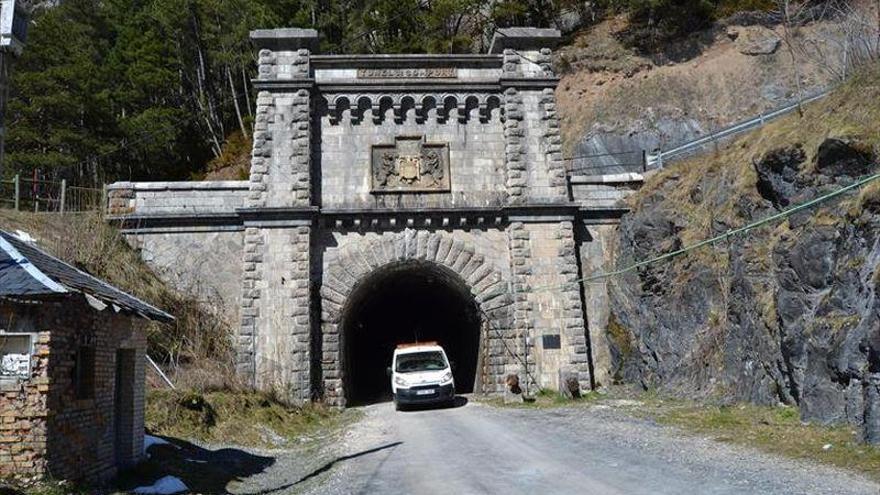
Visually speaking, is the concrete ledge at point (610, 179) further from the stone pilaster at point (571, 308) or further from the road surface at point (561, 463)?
the road surface at point (561, 463)

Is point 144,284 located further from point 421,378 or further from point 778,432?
point 778,432

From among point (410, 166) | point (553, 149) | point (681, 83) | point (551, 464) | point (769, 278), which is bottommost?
point (551, 464)

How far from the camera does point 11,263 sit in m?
8.53

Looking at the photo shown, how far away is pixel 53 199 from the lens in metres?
22.3

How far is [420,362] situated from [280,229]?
553 cm

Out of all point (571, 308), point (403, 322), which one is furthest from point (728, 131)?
point (403, 322)

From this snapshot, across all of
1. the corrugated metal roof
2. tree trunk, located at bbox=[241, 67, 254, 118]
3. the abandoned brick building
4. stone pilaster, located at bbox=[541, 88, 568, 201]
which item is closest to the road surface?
the abandoned brick building

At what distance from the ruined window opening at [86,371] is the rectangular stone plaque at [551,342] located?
13567 mm

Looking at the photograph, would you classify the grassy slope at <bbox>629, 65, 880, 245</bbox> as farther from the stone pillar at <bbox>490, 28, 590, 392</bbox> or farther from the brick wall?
the brick wall

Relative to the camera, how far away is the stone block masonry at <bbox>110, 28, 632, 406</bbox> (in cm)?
2027

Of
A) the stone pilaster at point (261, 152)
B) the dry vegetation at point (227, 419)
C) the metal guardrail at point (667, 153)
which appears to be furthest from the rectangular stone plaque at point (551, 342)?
the stone pilaster at point (261, 152)

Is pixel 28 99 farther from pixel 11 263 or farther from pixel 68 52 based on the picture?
pixel 11 263

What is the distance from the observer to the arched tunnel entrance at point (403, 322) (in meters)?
22.1

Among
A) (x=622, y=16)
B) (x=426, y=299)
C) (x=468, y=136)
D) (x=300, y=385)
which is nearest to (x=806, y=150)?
(x=468, y=136)
